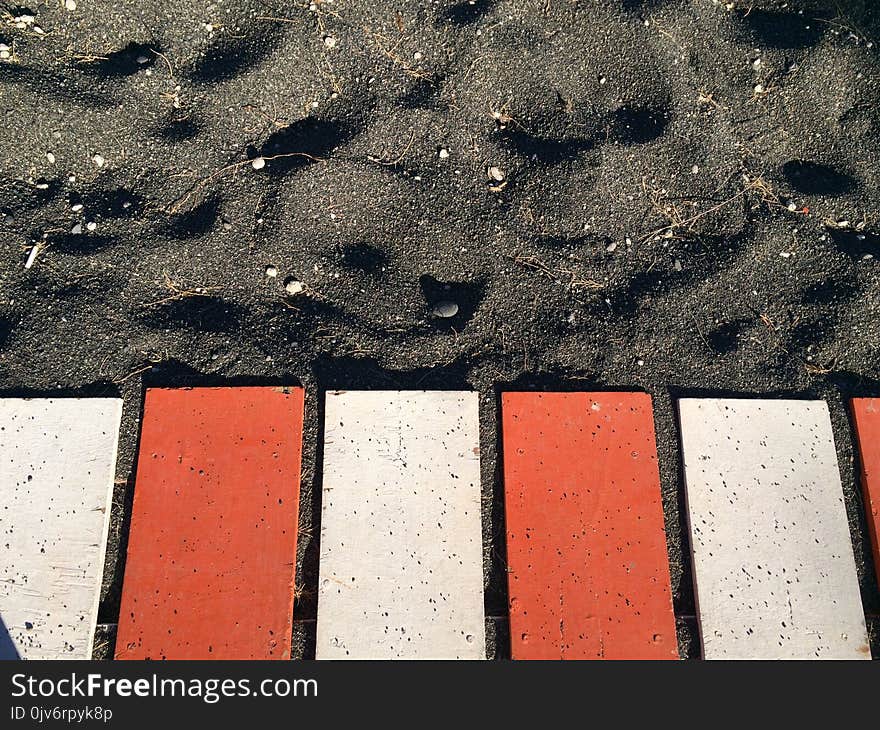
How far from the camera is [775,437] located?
203cm

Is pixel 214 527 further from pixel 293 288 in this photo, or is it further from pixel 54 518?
pixel 293 288

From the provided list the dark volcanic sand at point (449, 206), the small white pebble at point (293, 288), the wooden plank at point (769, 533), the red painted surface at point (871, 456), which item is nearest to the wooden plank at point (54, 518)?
the dark volcanic sand at point (449, 206)

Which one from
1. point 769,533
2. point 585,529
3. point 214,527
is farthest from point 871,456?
point 214,527

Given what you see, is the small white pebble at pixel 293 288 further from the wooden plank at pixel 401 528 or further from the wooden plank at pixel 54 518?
the wooden plank at pixel 54 518

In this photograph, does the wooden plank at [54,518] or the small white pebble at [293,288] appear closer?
the wooden plank at [54,518]

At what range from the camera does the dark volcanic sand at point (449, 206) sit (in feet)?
6.55

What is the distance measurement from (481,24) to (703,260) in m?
1.25

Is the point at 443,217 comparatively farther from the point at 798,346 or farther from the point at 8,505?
the point at 8,505

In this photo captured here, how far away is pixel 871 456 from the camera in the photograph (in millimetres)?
2045

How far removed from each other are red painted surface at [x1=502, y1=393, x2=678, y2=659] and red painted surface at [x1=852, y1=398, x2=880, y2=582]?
775mm

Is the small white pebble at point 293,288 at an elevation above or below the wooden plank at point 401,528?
above

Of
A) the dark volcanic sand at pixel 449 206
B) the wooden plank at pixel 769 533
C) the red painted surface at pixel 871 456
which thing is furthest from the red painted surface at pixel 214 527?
the red painted surface at pixel 871 456

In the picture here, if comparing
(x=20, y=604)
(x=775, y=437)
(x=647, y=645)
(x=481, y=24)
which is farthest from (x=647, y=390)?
(x=20, y=604)

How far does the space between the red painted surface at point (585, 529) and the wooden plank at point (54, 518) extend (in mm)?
1385
